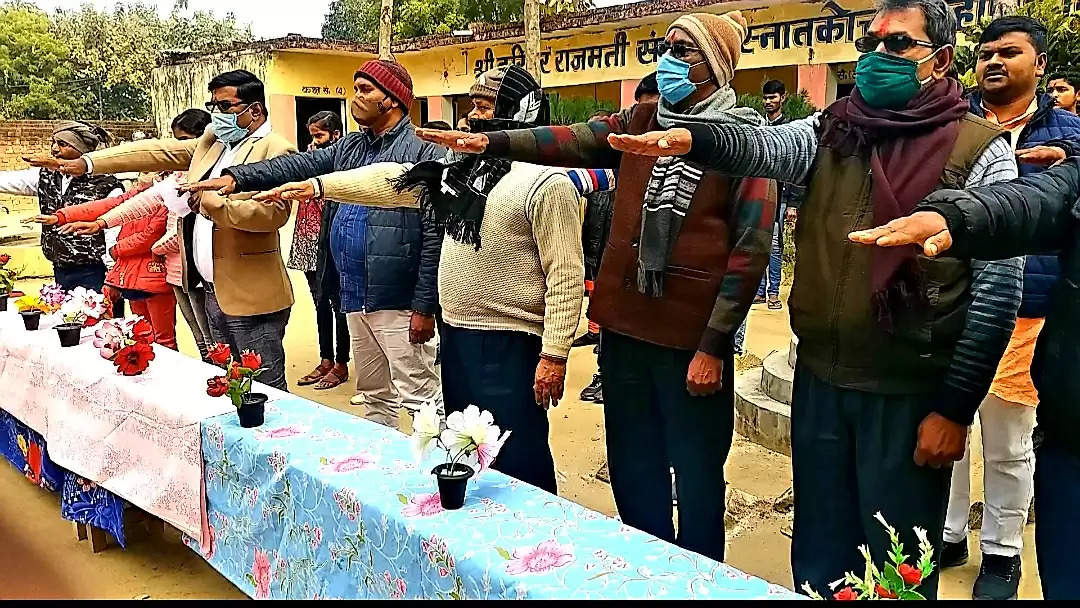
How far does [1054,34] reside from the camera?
4.71 m

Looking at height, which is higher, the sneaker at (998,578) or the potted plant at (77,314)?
the potted plant at (77,314)

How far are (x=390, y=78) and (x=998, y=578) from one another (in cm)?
278

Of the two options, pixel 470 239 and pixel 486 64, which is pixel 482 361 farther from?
pixel 486 64

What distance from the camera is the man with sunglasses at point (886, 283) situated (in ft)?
5.92

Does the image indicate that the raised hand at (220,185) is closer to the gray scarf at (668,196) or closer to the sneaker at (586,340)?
the gray scarf at (668,196)

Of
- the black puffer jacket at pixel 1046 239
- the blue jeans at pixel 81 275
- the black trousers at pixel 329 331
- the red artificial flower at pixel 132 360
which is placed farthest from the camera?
the black trousers at pixel 329 331

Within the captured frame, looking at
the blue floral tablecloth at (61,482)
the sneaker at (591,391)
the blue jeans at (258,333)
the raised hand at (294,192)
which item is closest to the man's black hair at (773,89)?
the sneaker at (591,391)

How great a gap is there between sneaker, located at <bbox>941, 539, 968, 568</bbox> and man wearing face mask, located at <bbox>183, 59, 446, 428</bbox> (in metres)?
1.99

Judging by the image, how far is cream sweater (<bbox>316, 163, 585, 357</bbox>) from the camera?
2.61 m

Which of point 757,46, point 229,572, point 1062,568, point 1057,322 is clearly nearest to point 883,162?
point 1057,322

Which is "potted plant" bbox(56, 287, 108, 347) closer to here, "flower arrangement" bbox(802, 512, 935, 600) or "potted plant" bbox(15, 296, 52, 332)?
"potted plant" bbox(15, 296, 52, 332)

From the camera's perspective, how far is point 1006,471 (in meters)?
2.73

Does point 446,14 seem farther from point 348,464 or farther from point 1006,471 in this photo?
point 348,464

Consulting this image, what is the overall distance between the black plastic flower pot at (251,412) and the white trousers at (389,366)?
1.11 m
